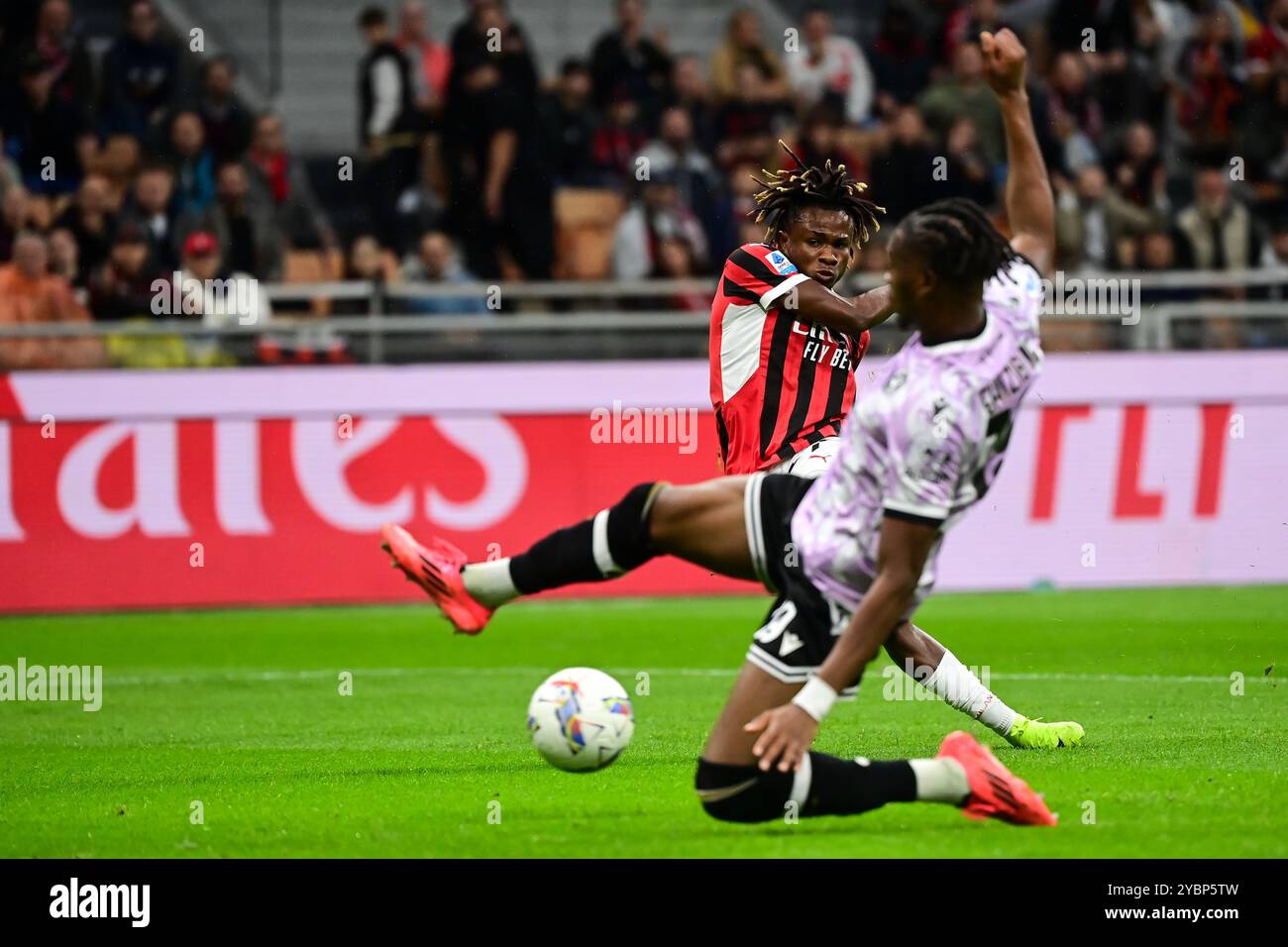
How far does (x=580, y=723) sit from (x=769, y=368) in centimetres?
184

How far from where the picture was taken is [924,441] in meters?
5.65

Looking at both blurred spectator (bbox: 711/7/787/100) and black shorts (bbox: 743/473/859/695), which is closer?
black shorts (bbox: 743/473/859/695)

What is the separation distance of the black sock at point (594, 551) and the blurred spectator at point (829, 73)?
13.3 m

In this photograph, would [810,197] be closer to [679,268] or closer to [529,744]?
[529,744]

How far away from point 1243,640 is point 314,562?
274 inches

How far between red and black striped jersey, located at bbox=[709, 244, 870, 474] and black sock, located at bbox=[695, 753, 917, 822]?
1845 millimetres

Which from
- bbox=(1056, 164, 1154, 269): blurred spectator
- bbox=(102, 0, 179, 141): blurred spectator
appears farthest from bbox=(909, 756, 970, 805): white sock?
bbox=(102, 0, 179, 141): blurred spectator

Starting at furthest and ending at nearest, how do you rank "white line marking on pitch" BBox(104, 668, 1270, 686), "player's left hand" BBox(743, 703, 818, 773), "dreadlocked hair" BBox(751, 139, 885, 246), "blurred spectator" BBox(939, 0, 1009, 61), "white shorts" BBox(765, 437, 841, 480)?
"blurred spectator" BBox(939, 0, 1009, 61) < "white line marking on pitch" BBox(104, 668, 1270, 686) < "dreadlocked hair" BBox(751, 139, 885, 246) < "white shorts" BBox(765, 437, 841, 480) < "player's left hand" BBox(743, 703, 818, 773)

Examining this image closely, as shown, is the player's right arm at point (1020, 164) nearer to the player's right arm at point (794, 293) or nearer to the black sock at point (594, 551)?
the player's right arm at point (794, 293)

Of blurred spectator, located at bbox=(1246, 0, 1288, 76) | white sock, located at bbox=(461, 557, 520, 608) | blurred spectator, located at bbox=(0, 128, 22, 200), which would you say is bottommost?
white sock, located at bbox=(461, 557, 520, 608)

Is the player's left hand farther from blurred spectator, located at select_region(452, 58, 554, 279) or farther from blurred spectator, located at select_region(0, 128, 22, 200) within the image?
blurred spectator, located at select_region(0, 128, 22, 200)

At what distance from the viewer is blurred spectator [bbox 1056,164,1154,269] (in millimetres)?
18344
